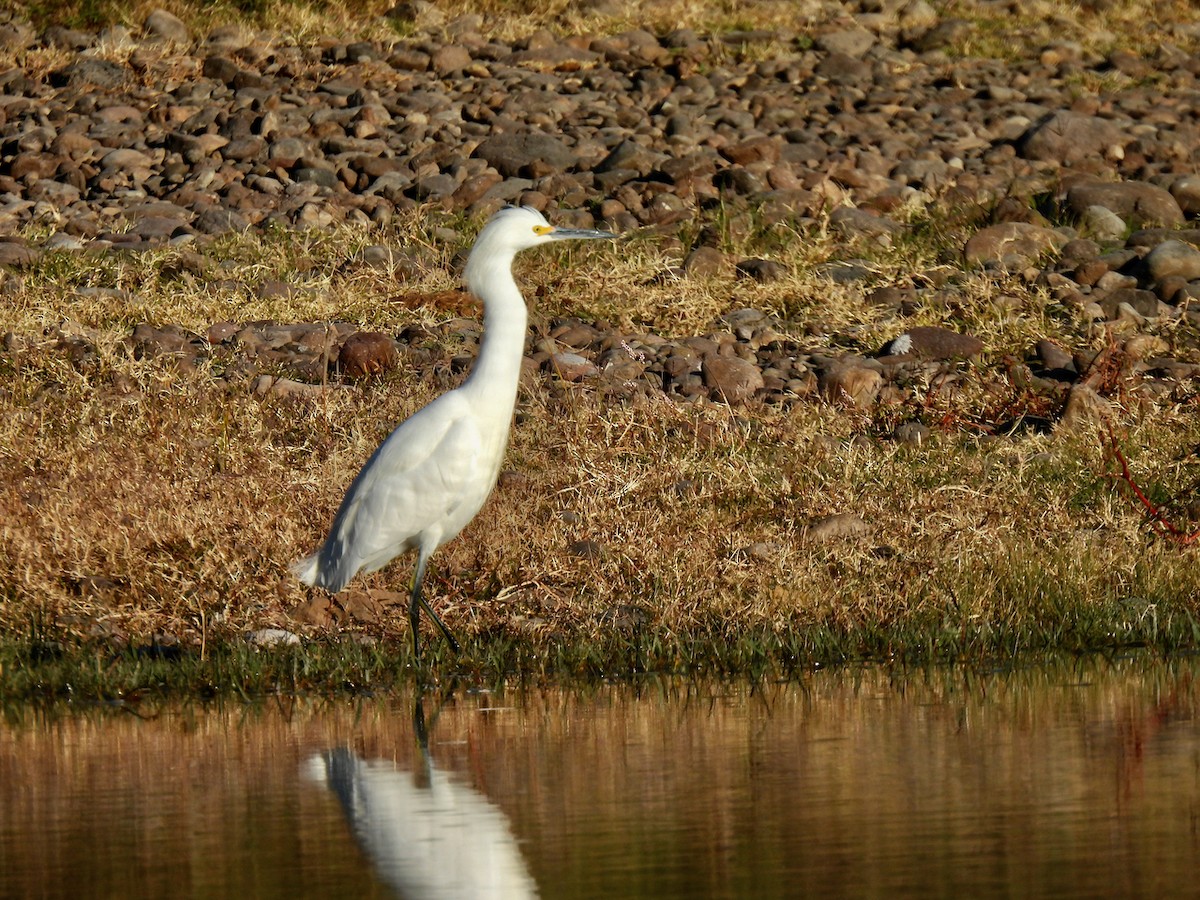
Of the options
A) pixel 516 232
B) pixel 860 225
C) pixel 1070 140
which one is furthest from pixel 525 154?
pixel 516 232

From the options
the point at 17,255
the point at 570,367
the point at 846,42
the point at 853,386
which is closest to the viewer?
the point at 853,386

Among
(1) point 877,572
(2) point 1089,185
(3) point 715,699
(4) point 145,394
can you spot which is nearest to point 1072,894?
(3) point 715,699

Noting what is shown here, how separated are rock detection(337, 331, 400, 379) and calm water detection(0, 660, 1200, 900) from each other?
4.06 m

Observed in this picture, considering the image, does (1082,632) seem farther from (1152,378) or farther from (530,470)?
(1152,378)

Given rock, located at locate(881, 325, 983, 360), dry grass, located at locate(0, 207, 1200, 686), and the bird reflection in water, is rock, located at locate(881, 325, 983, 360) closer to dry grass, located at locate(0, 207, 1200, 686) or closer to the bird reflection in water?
dry grass, located at locate(0, 207, 1200, 686)

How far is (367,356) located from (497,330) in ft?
10.3

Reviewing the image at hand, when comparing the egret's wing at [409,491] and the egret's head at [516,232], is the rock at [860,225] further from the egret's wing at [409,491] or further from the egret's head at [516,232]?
the egret's wing at [409,491]

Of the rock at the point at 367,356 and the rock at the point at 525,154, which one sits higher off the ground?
the rock at the point at 525,154

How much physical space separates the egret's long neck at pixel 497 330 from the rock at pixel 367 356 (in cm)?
298

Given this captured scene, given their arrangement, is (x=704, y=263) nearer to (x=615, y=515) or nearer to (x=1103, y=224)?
(x=1103, y=224)

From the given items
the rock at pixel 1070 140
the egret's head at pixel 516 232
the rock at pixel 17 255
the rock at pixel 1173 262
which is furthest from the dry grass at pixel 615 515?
the rock at pixel 1070 140

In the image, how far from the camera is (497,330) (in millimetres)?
7180

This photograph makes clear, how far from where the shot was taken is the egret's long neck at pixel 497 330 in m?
7.17

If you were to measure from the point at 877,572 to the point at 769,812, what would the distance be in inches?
119
